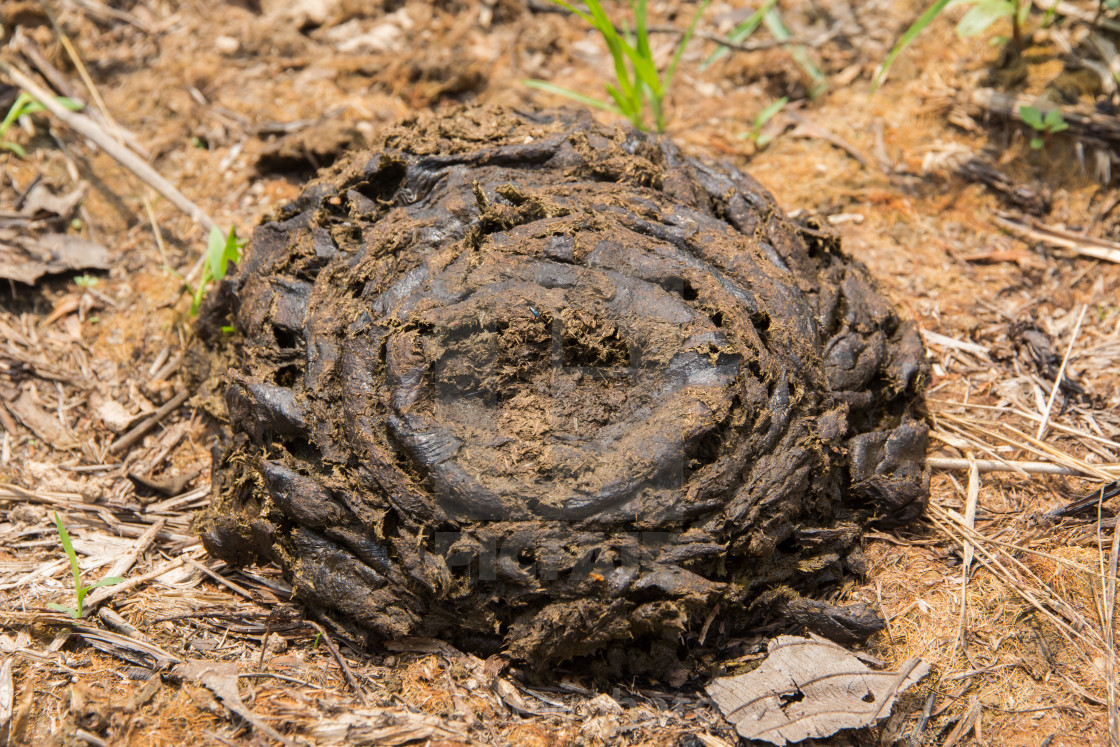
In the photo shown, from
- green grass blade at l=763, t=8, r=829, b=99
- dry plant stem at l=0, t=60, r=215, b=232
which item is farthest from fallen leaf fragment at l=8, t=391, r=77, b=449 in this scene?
green grass blade at l=763, t=8, r=829, b=99

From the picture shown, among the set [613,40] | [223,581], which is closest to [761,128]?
[613,40]

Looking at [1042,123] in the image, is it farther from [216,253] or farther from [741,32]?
[216,253]

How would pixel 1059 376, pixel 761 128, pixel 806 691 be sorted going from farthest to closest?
pixel 761 128 < pixel 1059 376 < pixel 806 691

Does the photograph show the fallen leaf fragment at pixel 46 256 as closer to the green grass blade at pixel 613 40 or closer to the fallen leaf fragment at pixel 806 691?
the green grass blade at pixel 613 40

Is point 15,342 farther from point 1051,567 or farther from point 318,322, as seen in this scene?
point 1051,567

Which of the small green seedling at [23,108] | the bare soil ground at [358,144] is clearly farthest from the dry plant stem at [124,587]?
the small green seedling at [23,108]

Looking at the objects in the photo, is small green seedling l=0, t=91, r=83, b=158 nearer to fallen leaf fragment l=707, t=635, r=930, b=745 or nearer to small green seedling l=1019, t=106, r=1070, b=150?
fallen leaf fragment l=707, t=635, r=930, b=745
